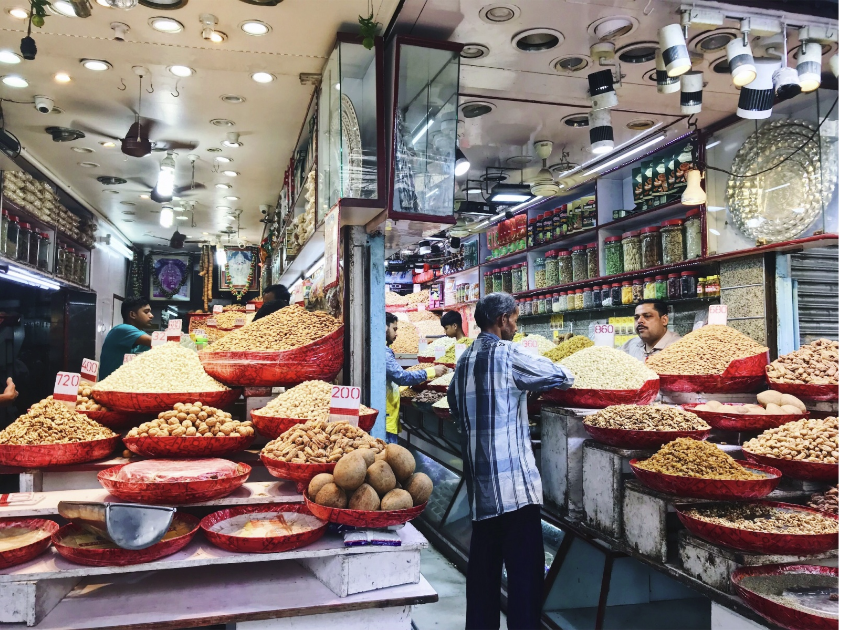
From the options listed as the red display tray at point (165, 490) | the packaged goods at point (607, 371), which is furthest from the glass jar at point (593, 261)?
the red display tray at point (165, 490)

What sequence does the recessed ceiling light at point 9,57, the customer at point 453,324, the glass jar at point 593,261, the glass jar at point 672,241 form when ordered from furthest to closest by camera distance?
the customer at point 453,324 → the glass jar at point 593,261 → the glass jar at point 672,241 → the recessed ceiling light at point 9,57

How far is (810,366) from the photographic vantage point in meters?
2.66

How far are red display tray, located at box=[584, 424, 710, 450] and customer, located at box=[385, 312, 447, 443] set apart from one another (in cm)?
160

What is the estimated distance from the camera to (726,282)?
432 cm

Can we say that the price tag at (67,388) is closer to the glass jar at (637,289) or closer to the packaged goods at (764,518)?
the packaged goods at (764,518)

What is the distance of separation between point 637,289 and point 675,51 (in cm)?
270

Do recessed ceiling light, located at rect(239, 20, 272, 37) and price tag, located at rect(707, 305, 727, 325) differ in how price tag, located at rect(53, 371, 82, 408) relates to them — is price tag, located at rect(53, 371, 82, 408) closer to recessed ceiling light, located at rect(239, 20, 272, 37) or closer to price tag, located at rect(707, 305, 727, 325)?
recessed ceiling light, located at rect(239, 20, 272, 37)

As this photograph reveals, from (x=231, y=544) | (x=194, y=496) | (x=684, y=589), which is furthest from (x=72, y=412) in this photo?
(x=684, y=589)

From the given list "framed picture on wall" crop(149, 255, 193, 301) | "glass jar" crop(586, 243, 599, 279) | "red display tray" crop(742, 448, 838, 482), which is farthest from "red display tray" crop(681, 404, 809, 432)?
"framed picture on wall" crop(149, 255, 193, 301)

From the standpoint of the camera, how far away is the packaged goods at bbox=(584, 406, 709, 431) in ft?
7.67

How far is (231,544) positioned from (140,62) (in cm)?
321

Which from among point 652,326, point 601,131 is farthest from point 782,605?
point 652,326

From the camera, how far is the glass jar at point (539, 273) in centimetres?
651

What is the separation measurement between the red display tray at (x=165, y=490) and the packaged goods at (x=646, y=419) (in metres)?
1.44
